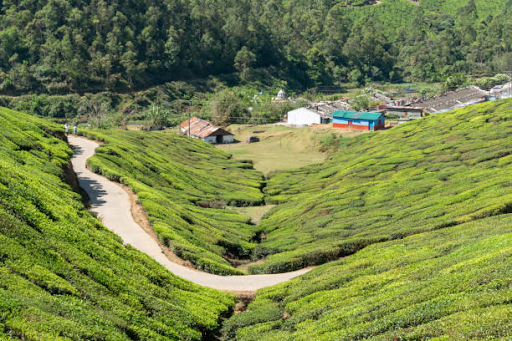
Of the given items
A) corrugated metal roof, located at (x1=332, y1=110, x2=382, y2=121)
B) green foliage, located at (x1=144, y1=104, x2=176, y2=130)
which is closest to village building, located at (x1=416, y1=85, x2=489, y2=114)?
corrugated metal roof, located at (x1=332, y1=110, x2=382, y2=121)

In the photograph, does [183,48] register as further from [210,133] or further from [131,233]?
[131,233]

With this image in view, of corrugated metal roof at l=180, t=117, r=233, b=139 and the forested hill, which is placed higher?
the forested hill

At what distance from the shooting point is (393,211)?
36.8 metres

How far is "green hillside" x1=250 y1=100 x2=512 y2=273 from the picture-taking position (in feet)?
101

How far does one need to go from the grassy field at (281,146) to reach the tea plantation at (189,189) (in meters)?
5.21

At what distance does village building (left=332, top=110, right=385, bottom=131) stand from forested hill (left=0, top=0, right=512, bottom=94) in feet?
186

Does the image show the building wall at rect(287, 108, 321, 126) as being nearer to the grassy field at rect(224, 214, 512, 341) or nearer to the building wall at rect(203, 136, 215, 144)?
the building wall at rect(203, 136, 215, 144)

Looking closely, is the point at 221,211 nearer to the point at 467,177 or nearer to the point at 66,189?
the point at 66,189

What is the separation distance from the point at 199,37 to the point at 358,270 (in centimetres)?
14096

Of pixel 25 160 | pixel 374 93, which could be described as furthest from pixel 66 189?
pixel 374 93

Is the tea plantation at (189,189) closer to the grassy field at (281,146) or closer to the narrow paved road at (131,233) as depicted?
the narrow paved road at (131,233)

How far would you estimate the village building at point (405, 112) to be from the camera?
341 ft

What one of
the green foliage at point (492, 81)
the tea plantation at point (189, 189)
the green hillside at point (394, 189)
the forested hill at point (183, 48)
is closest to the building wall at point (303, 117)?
the tea plantation at point (189, 189)

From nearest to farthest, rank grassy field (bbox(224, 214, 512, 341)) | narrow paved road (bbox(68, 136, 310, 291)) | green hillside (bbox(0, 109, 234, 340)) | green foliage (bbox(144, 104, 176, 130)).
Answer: grassy field (bbox(224, 214, 512, 341))
green hillside (bbox(0, 109, 234, 340))
narrow paved road (bbox(68, 136, 310, 291))
green foliage (bbox(144, 104, 176, 130))
